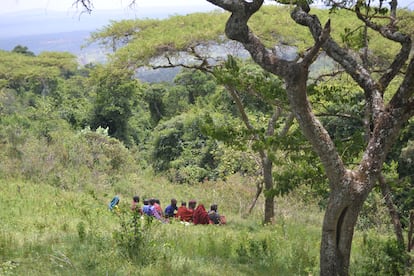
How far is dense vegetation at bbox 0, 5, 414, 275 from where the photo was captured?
19.2 ft

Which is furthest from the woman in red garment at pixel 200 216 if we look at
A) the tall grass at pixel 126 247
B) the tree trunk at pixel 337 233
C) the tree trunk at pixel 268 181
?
the tree trunk at pixel 337 233

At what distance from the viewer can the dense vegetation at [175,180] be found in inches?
230

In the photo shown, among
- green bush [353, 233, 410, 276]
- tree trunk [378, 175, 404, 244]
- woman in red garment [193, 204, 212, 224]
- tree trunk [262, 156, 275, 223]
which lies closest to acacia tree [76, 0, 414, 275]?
green bush [353, 233, 410, 276]

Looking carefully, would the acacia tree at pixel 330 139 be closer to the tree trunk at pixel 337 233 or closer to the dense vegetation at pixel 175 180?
the tree trunk at pixel 337 233

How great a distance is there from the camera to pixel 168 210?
10992 mm

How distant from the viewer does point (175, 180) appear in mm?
19734

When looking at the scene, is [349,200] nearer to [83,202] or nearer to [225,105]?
[83,202]

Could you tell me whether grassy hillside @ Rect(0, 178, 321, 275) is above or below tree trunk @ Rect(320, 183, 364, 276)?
below

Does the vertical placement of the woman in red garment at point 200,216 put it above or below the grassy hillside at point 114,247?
below

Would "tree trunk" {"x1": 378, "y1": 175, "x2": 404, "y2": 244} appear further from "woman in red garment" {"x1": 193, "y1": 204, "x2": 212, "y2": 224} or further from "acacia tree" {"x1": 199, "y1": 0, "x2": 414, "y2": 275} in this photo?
"woman in red garment" {"x1": 193, "y1": 204, "x2": 212, "y2": 224}

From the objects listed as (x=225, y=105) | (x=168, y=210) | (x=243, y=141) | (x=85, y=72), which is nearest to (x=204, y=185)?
(x=168, y=210)

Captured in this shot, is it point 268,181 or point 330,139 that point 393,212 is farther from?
point 268,181

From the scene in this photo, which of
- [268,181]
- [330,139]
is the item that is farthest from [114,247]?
[268,181]

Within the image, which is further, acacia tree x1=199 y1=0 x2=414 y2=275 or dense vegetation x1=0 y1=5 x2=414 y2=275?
dense vegetation x1=0 y1=5 x2=414 y2=275
